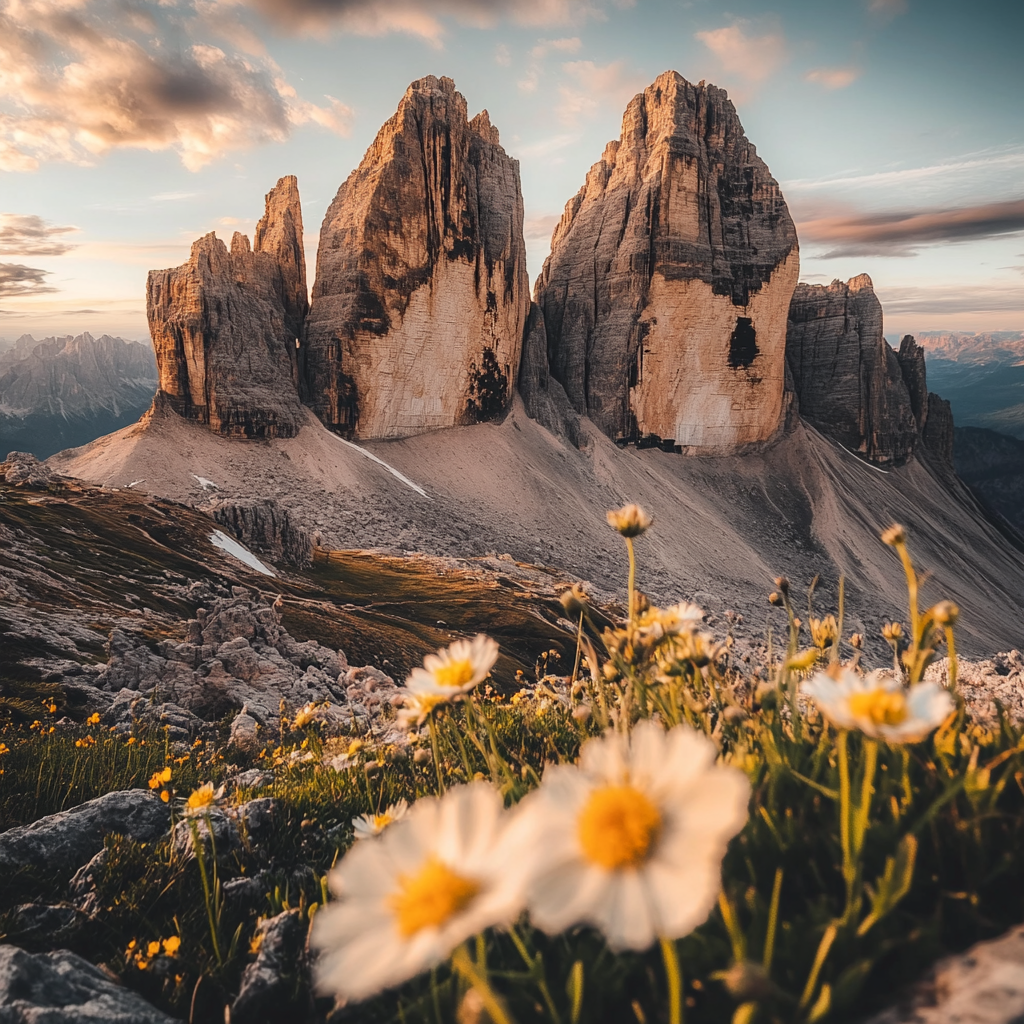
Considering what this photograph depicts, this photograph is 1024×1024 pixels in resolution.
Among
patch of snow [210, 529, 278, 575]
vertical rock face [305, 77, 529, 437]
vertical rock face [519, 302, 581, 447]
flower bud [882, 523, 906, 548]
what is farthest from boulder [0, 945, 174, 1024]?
vertical rock face [519, 302, 581, 447]

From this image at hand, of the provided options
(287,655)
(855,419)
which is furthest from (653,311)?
(287,655)

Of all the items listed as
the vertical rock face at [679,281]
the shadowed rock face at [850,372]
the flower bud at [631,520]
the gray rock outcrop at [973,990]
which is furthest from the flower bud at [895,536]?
the shadowed rock face at [850,372]

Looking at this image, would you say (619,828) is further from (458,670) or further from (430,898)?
(458,670)

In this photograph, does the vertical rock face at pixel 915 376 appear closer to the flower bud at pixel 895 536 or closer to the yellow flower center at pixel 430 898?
the flower bud at pixel 895 536

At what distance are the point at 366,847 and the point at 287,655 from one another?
8715 mm

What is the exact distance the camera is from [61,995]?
179 cm

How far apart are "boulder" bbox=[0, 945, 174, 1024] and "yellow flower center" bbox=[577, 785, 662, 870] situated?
1753mm

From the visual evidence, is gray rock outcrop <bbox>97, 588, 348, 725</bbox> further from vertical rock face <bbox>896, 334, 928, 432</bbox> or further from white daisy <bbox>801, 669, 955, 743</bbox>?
vertical rock face <bbox>896, 334, 928, 432</bbox>

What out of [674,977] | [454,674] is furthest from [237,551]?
[674,977]

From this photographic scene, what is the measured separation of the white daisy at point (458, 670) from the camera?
1502mm

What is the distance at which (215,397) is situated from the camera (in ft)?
126

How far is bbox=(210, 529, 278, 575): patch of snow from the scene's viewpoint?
14760 millimetres

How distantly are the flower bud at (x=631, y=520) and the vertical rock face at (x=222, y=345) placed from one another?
41261 millimetres

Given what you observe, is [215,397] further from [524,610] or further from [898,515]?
[898,515]
